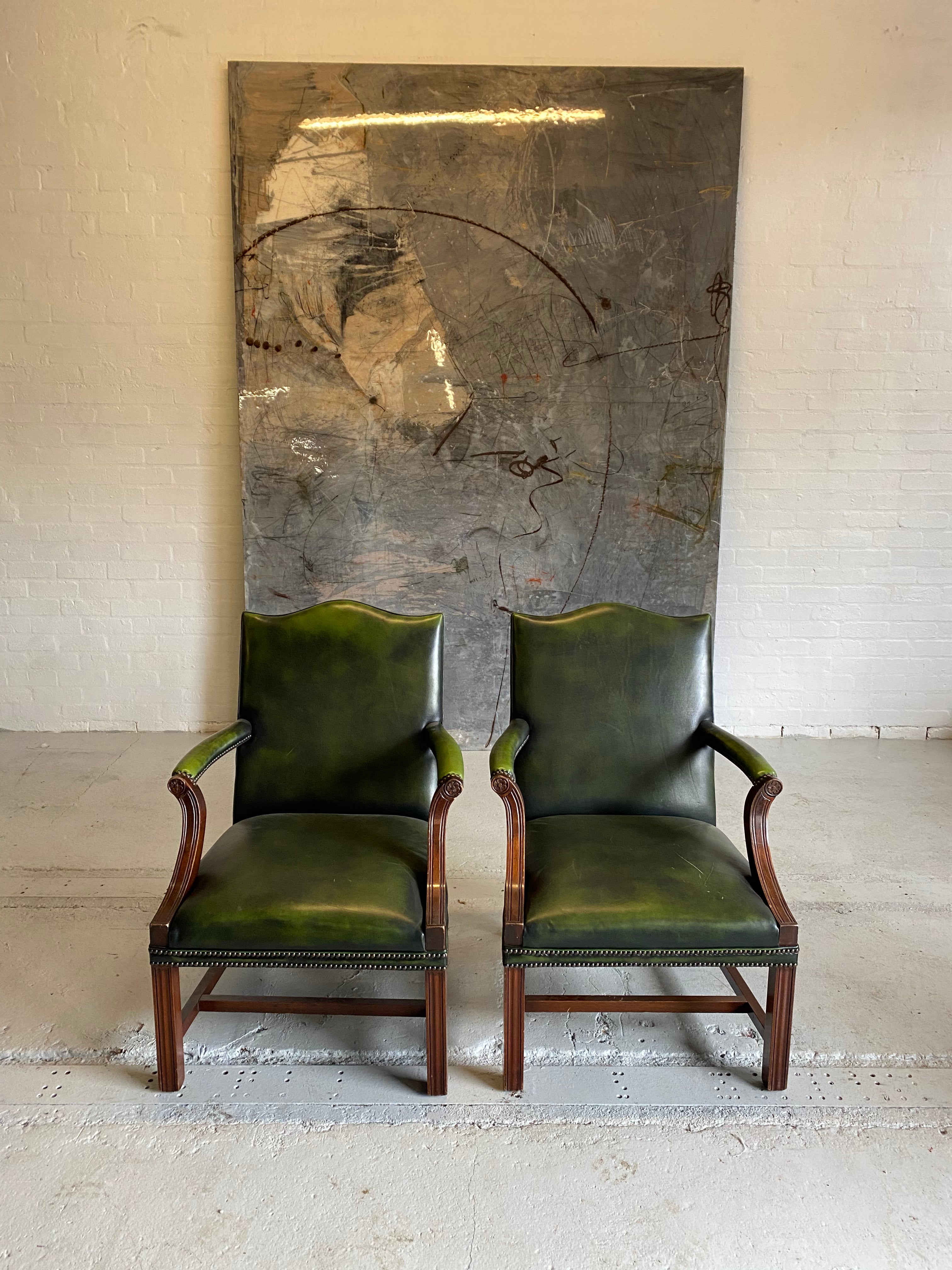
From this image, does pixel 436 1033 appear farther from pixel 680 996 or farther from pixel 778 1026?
pixel 778 1026

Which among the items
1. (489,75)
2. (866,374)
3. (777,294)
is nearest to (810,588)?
(866,374)

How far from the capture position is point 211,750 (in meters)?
2.05

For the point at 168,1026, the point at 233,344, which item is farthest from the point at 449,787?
the point at 233,344

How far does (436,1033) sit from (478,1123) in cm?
18

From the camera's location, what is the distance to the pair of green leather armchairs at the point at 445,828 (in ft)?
5.85

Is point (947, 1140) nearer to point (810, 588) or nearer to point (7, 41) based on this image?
point (810, 588)

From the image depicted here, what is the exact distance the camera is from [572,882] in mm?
1857

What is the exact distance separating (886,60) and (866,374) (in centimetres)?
122

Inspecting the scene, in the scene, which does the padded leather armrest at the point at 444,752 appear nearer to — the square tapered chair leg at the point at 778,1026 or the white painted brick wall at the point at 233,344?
the square tapered chair leg at the point at 778,1026

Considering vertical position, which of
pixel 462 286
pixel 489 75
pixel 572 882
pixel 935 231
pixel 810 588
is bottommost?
pixel 572 882

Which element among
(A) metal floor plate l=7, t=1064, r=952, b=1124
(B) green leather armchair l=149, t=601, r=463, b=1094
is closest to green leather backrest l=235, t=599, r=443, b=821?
(B) green leather armchair l=149, t=601, r=463, b=1094

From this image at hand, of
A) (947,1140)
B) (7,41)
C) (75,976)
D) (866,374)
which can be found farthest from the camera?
(866,374)

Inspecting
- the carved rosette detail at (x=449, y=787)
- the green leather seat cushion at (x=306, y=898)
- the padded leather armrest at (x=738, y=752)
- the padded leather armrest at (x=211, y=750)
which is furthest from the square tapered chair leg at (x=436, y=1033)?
the padded leather armrest at (x=738, y=752)

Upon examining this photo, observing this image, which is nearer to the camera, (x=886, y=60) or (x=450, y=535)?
(x=886, y=60)
